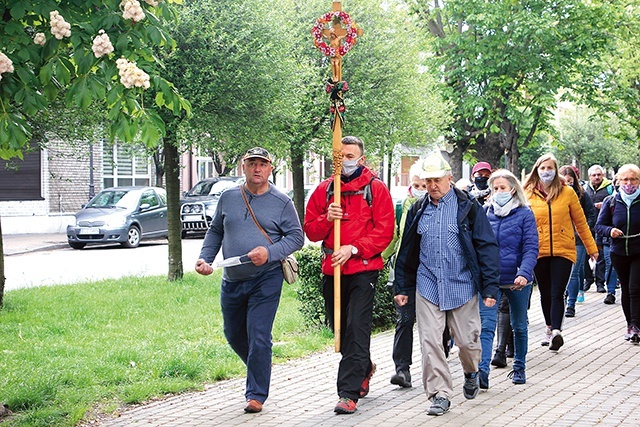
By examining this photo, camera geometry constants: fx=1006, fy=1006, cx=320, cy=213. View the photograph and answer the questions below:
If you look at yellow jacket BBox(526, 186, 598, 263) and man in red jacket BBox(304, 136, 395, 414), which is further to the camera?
yellow jacket BBox(526, 186, 598, 263)

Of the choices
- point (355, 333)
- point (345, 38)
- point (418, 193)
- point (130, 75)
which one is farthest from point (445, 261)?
point (130, 75)

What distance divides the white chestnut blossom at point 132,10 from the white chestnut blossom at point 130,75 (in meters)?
0.30

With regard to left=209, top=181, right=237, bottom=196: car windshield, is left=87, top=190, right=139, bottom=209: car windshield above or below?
below

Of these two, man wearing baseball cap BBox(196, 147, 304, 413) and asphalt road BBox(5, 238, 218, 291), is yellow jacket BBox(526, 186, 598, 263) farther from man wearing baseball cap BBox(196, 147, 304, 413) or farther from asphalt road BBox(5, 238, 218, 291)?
asphalt road BBox(5, 238, 218, 291)

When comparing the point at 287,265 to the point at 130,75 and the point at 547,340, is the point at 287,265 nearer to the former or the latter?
the point at 130,75

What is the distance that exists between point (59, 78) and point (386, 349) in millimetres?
5360

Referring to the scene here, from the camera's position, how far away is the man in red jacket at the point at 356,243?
7.44 meters

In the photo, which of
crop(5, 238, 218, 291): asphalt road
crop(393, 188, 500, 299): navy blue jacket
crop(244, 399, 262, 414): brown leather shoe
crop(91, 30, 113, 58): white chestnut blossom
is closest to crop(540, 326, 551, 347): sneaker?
crop(393, 188, 500, 299): navy blue jacket

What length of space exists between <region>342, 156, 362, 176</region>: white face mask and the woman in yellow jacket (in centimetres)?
310

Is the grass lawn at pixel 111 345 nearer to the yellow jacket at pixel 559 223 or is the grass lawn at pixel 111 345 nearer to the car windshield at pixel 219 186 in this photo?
the yellow jacket at pixel 559 223

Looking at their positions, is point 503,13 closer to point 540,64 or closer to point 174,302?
point 540,64

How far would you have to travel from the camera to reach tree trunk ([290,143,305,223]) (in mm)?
21234

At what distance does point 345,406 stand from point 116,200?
2222cm

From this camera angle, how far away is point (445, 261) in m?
7.41
